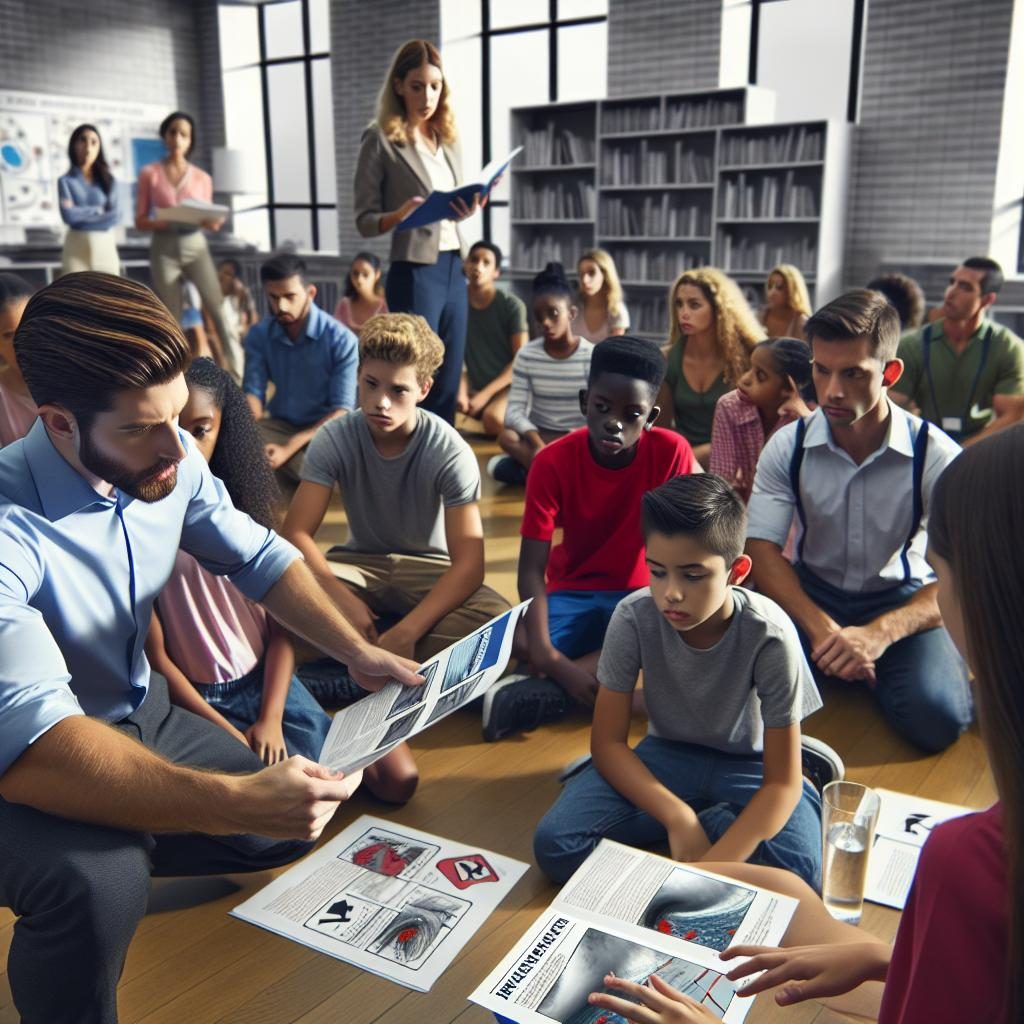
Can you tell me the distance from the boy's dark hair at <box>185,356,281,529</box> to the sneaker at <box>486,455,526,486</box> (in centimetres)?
244

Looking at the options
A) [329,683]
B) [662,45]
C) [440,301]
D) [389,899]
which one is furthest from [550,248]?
[389,899]

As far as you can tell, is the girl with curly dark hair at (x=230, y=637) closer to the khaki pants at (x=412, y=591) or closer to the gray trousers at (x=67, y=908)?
the khaki pants at (x=412, y=591)

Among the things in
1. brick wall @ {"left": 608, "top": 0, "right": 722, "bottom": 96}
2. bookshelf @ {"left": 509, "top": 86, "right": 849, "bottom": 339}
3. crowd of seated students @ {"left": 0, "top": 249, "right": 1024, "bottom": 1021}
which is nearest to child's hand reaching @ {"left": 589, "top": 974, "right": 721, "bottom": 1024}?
crowd of seated students @ {"left": 0, "top": 249, "right": 1024, "bottom": 1021}

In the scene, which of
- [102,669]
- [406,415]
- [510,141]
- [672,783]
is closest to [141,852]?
[102,669]

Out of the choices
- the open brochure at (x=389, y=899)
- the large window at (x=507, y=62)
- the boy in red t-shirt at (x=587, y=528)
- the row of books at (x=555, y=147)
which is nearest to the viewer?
the open brochure at (x=389, y=899)

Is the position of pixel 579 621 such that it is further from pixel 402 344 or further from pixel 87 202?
pixel 87 202

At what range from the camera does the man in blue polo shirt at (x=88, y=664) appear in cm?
123

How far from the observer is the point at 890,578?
2.49 metres

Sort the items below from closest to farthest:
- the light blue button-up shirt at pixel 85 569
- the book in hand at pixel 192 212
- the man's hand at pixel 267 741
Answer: the light blue button-up shirt at pixel 85 569 → the man's hand at pixel 267 741 → the book in hand at pixel 192 212

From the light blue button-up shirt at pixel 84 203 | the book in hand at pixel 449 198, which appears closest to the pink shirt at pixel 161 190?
the light blue button-up shirt at pixel 84 203

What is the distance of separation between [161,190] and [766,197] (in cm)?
389

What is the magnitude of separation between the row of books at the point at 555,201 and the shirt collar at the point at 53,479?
21.0ft

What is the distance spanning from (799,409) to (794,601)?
0.76 metres

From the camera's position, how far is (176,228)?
6148 mm
